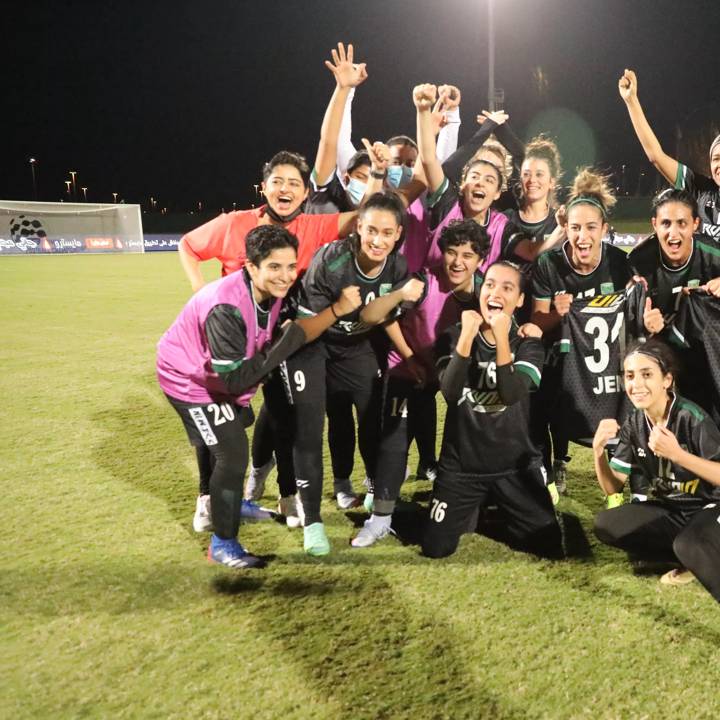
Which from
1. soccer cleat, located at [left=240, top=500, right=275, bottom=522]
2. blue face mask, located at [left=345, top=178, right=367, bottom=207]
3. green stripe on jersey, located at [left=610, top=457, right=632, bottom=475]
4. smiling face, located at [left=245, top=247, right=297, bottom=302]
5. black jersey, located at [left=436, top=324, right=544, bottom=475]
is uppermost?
blue face mask, located at [left=345, top=178, right=367, bottom=207]

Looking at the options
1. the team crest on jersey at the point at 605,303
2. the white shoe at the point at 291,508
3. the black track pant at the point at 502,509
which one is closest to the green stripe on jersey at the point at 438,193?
the team crest on jersey at the point at 605,303

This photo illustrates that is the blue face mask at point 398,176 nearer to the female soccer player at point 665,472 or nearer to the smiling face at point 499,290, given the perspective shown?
the smiling face at point 499,290

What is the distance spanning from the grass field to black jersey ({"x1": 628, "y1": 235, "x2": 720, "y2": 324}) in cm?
131

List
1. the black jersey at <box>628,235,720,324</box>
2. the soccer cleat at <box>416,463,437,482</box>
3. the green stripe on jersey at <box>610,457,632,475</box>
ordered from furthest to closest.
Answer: the soccer cleat at <box>416,463,437,482</box> → the black jersey at <box>628,235,720,324</box> → the green stripe on jersey at <box>610,457,632,475</box>

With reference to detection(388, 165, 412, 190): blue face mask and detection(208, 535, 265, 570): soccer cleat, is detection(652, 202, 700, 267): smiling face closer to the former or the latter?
detection(388, 165, 412, 190): blue face mask

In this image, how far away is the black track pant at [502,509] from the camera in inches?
133

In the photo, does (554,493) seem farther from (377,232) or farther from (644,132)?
(644,132)

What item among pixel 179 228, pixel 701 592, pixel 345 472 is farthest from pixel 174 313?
pixel 179 228

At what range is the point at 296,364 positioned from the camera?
3.53 meters

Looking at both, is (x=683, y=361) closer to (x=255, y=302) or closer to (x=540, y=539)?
(x=540, y=539)

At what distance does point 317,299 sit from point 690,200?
2050 mm

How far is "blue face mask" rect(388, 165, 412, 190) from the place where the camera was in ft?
15.0

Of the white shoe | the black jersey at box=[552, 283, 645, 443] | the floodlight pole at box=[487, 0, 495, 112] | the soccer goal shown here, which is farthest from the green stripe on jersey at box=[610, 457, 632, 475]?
the soccer goal

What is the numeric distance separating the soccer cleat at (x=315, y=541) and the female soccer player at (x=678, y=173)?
284 cm
